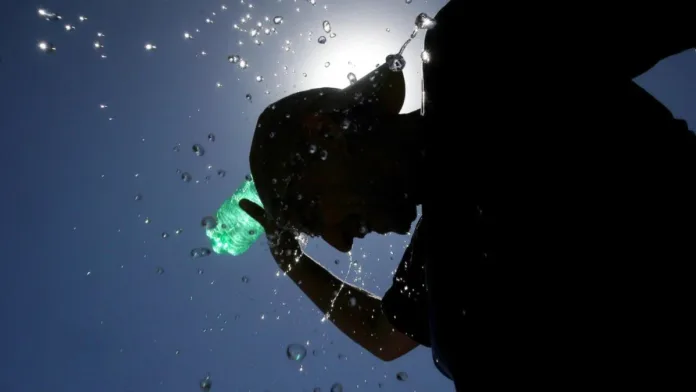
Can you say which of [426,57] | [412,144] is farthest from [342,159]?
[426,57]

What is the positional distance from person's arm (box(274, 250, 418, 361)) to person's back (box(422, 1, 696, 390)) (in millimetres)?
1208

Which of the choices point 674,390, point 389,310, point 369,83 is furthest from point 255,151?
point 674,390

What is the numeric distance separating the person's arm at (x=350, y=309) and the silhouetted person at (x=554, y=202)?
1.03 metres

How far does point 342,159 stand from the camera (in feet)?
6.31

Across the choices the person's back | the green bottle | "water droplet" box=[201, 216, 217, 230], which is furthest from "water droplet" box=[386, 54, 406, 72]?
"water droplet" box=[201, 216, 217, 230]

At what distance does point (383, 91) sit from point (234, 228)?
2.00 metres

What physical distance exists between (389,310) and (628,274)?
138 centimetres

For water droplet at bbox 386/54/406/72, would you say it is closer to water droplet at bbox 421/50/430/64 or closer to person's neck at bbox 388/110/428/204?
person's neck at bbox 388/110/428/204

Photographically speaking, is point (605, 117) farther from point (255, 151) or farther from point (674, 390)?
point (255, 151)

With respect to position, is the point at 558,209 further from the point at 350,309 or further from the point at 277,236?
the point at 350,309

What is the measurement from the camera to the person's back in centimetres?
99

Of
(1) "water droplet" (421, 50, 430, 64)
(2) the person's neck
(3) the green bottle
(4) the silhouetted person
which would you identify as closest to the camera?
(4) the silhouetted person

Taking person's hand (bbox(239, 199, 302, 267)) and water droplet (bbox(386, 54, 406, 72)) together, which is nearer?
water droplet (bbox(386, 54, 406, 72))

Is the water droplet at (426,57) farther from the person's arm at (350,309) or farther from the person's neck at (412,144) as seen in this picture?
the person's arm at (350,309)
